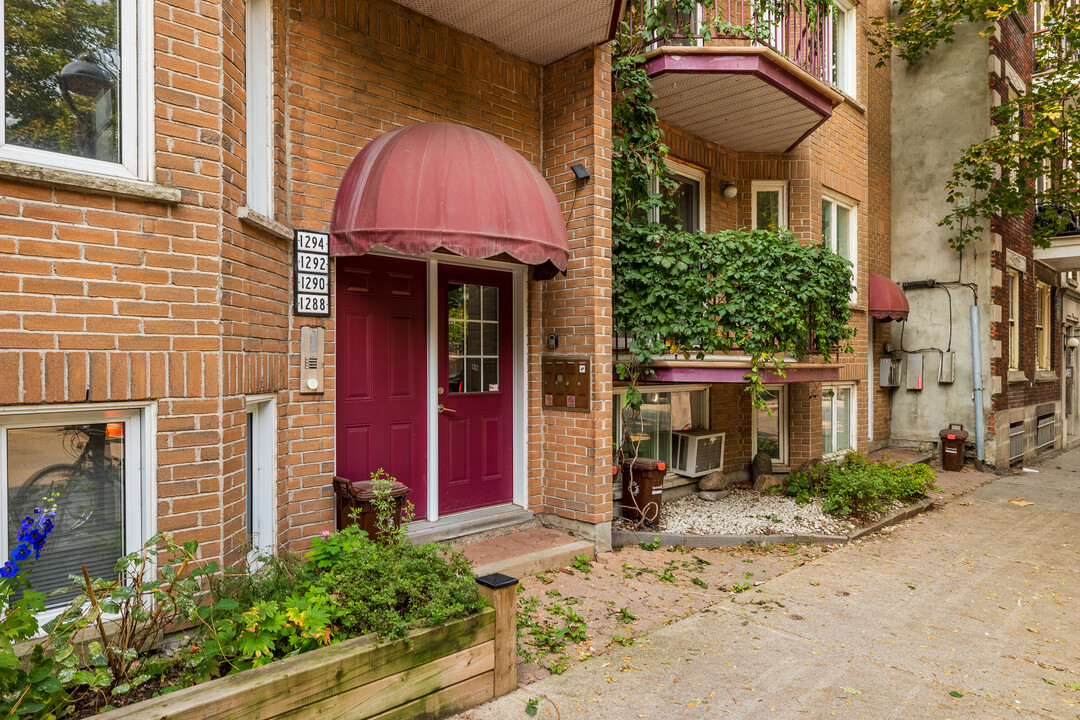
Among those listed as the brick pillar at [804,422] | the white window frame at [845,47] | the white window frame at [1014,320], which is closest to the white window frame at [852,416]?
the brick pillar at [804,422]

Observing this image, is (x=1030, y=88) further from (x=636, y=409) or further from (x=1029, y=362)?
(x=636, y=409)

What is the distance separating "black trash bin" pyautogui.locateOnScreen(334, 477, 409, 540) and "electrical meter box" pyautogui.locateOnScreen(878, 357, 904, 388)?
9982 millimetres

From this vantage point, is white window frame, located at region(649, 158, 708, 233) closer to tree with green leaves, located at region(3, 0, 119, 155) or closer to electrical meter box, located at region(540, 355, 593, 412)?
electrical meter box, located at region(540, 355, 593, 412)

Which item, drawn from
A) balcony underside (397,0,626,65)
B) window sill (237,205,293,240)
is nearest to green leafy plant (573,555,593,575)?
window sill (237,205,293,240)

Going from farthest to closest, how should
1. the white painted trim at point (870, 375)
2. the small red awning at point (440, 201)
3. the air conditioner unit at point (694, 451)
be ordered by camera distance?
1. the white painted trim at point (870, 375)
2. the air conditioner unit at point (694, 451)
3. the small red awning at point (440, 201)

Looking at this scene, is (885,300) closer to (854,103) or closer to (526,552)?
(854,103)

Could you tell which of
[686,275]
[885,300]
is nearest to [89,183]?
[686,275]

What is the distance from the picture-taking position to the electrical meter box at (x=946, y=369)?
36.4ft

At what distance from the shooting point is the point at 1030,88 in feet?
32.1

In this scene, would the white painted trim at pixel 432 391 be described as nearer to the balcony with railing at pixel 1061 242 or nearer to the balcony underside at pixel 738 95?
the balcony underside at pixel 738 95

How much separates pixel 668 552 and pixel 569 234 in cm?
312

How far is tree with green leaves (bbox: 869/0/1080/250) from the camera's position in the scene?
9.24 metres

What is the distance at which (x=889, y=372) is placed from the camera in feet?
37.6

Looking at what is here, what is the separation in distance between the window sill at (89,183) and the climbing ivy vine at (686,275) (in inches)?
159
